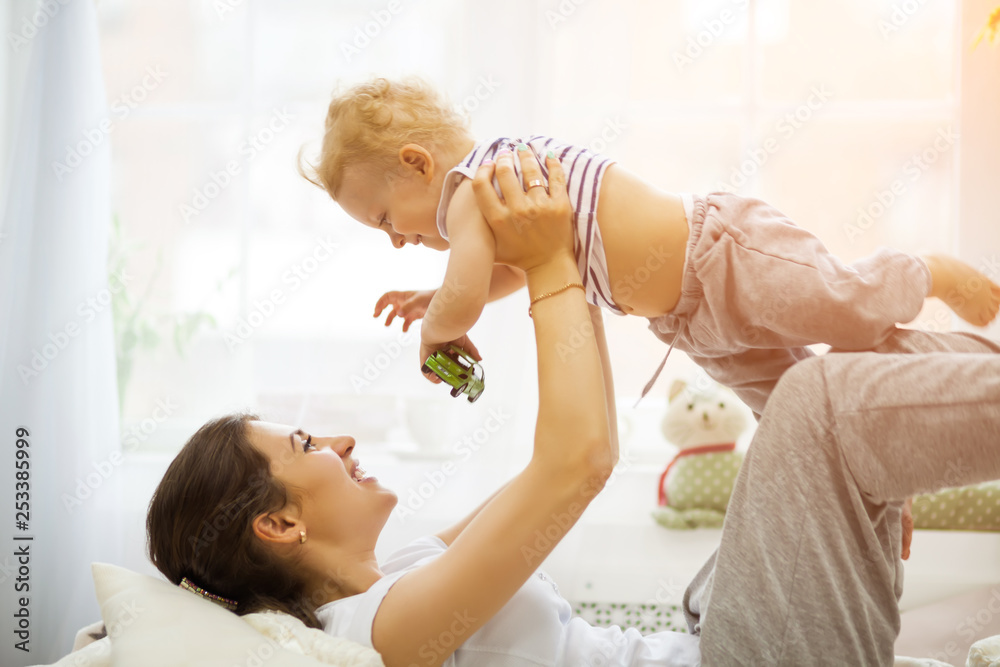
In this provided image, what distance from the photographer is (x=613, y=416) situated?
124 cm

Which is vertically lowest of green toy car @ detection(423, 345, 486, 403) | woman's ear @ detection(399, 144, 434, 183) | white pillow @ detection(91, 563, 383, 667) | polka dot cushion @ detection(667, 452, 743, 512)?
polka dot cushion @ detection(667, 452, 743, 512)

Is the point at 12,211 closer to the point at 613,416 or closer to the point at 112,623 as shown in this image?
the point at 112,623

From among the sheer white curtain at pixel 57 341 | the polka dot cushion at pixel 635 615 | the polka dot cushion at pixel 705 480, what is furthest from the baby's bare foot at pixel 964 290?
the sheer white curtain at pixel 57 341

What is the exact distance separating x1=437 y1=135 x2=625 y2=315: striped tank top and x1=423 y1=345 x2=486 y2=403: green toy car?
0.19 meters

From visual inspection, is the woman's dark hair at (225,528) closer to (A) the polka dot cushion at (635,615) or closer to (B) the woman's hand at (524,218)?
(B) the woman's hand at (524,218)

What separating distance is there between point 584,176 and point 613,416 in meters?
0.40

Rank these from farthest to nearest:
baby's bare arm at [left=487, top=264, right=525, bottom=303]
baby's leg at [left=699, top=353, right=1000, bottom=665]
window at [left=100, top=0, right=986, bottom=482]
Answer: window at [left=100, top=0, right=986, bottom=482]
baby's bare arm at [left=487, top=264, right=525, bottom=303]
baby's leg at [left=699, top=353, right=1000, bottom=665]

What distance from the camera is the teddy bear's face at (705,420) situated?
176cm

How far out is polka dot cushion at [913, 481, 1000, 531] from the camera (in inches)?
67.8

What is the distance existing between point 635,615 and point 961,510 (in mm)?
772

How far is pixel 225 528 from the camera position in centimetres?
100

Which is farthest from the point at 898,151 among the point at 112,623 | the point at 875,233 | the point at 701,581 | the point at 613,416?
the point at 112,623

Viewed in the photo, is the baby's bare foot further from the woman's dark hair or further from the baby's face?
the woman's dark hair

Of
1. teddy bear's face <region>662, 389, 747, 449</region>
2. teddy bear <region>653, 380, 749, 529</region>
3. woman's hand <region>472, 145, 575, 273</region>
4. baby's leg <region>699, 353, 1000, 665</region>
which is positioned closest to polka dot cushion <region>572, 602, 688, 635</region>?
teddy bear <region>653, 380, 749, 529</region>
